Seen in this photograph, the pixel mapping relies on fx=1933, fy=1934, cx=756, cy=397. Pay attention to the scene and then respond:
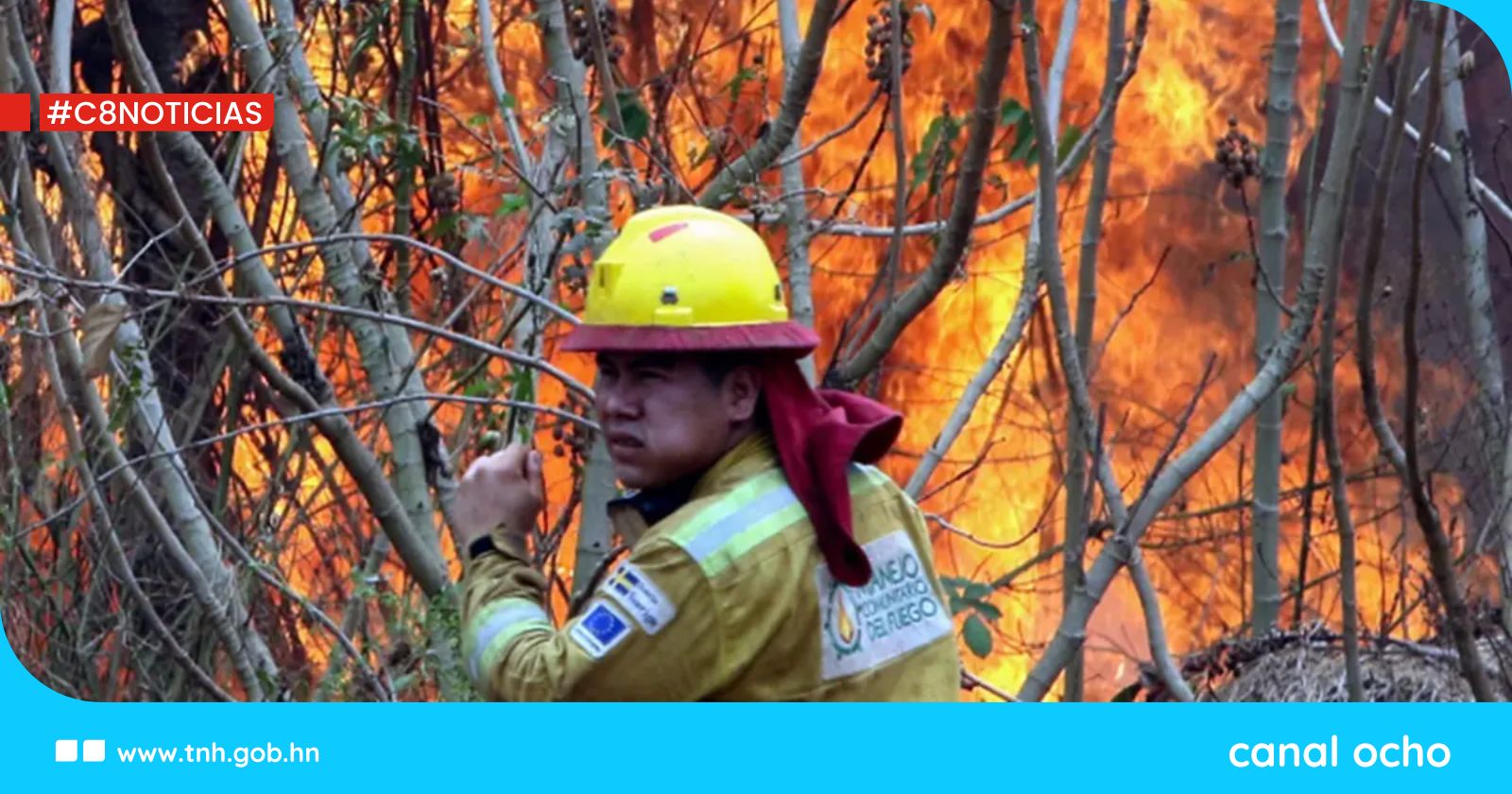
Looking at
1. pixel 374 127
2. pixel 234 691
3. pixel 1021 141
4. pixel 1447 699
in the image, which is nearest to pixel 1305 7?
pixel 1021 141

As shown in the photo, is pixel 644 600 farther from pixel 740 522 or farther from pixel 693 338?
pixel 693 338

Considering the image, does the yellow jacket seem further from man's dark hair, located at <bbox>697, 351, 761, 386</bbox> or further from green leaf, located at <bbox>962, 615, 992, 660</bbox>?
green leaf, located at <bbox>962, 615, 992, 660</bbox>

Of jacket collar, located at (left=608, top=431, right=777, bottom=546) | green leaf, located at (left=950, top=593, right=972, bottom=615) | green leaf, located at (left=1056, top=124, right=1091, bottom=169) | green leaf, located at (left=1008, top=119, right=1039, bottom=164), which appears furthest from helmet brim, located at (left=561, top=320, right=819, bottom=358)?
green leaf, located at (left=1056, top=124, right=1091, bottom=169)

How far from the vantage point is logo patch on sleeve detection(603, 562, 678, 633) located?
2.07 m

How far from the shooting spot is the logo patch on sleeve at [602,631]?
82.2 inches

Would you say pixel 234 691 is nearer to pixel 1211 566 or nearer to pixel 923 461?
pixel 923 461

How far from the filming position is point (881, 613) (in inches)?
86.6

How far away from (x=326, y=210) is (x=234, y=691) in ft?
3.97

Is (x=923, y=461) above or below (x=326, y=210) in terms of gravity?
below

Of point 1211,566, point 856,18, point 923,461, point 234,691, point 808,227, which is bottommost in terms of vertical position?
point 234,691

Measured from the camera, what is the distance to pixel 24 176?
11.5 feet

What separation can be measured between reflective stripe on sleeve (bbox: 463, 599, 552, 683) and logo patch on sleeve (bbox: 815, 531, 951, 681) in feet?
1.07

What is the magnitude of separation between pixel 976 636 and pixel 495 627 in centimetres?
126

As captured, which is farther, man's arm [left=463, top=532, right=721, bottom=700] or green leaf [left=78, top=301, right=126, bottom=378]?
green leaf [left=78, top=301, right=126, bottom=378]
